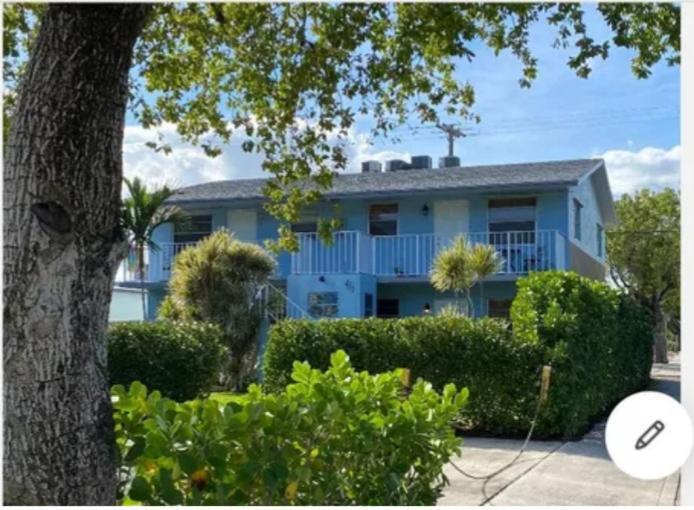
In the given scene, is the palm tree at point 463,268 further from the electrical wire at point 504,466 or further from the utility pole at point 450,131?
the utility pole at point 450,131

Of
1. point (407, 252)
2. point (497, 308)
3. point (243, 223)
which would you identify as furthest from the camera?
point (407, 252)

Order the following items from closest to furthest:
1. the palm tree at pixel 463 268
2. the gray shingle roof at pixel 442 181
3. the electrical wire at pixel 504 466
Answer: the electrical wire at pixel 504 466
the gray shingle roof at pixel 442 181
the palm tree at pixel 463 268

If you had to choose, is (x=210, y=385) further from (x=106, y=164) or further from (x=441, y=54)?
(x=106, y=164)

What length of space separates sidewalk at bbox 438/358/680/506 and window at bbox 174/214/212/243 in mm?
3789

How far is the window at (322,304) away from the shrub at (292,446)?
18.9 feet

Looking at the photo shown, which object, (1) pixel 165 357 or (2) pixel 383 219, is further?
(2) pixel 383 219

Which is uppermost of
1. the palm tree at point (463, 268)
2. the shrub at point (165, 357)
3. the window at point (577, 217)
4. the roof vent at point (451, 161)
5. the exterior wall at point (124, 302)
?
the roof vent at point (451, 161)

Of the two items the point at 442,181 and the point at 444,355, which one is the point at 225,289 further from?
the point at 444,355

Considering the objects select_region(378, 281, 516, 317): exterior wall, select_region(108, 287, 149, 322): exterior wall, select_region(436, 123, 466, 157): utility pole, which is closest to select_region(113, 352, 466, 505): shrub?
select_region(436, 123, 466, 157): utility pole

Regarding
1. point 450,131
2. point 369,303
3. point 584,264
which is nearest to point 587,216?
point 584,264

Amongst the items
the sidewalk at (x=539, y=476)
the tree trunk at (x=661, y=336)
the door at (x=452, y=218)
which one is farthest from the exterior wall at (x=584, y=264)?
the tree trunk at (x=661, y=336)

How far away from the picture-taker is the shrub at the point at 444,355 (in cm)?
505

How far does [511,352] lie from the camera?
16.6ft

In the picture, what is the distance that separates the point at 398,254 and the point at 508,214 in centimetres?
129
